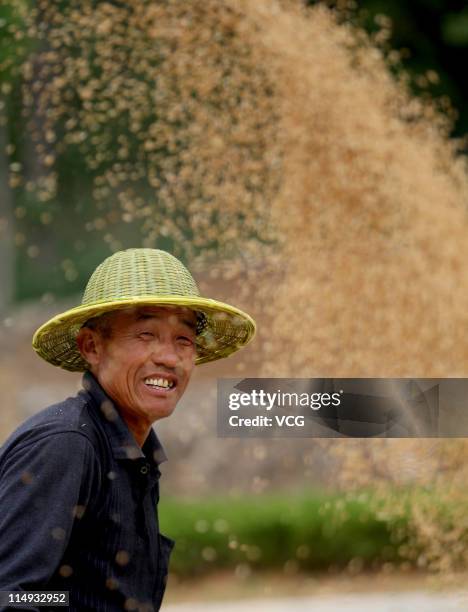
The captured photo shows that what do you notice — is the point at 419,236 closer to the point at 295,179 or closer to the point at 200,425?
the point at 295,179

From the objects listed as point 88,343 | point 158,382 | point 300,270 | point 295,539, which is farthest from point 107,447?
point 300,270

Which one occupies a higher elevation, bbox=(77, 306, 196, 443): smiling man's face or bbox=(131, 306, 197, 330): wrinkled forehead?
bbox=(131, 306, 197, 330): wrinkled forehead

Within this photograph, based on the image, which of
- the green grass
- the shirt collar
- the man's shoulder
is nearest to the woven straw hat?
the shirt collar

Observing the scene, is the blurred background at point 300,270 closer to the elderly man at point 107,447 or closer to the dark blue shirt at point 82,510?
the elderly man at point 107,447

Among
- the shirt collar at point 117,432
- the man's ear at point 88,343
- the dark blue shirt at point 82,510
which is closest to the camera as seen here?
the dark blue shirt at point 82,510

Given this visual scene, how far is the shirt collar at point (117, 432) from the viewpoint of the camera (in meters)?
2.18

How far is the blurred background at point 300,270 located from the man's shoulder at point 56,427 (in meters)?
4.67

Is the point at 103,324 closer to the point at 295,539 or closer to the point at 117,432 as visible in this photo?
the point at 117,432

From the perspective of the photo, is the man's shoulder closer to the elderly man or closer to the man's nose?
the elderly man

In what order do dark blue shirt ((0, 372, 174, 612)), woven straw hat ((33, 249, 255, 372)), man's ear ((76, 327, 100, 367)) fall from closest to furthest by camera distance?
1. dark blue shirt ((0, 372, 174, 612))
2. woven straw hat ((33, 249, 255, 372))
3. man's ear ((76, 327, 100, 367))

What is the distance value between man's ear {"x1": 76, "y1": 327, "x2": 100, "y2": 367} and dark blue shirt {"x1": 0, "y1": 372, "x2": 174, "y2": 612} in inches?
5.0

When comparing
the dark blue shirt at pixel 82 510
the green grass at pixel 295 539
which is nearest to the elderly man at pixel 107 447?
the dark blue shirt at pixel 82 510

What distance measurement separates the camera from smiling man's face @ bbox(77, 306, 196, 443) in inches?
92.1

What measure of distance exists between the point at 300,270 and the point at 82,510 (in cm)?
568
